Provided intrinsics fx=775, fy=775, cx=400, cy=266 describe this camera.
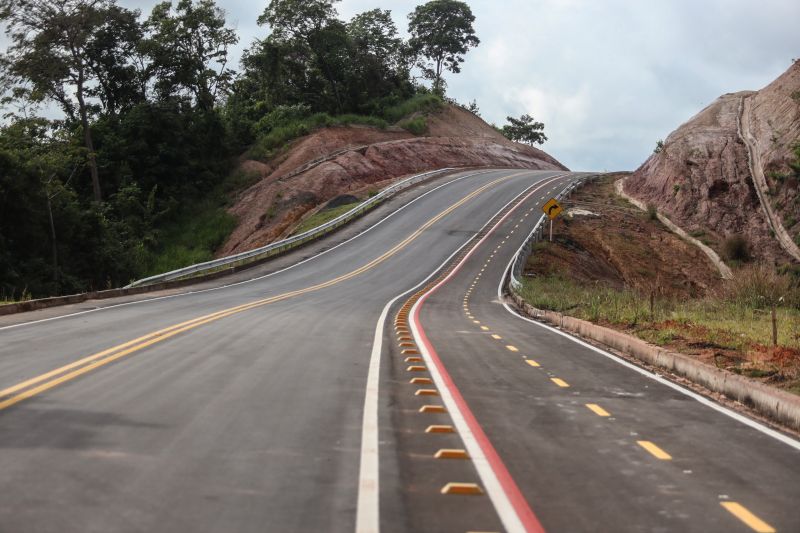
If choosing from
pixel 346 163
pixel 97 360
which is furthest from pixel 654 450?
pixel 346 163

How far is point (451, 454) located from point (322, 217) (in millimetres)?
49138

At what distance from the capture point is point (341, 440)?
22.5 ft

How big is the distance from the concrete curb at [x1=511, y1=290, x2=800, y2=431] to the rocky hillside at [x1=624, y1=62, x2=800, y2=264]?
33934mm

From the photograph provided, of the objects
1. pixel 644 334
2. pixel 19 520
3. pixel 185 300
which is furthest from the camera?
pixel 185 300

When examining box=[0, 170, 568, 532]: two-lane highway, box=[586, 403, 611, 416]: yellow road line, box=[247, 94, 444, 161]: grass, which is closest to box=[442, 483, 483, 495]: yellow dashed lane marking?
box=[0, 170, 568, 532]: two-lane highway

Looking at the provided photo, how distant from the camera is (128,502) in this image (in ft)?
16.3

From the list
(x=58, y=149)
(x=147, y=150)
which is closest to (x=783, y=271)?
(x=58, y=149)

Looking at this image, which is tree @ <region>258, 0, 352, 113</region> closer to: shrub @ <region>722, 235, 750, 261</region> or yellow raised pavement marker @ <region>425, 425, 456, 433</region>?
shrub @ <region>722, 235, 750, 261</region>

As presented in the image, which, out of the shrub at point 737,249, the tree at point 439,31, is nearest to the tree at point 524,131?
the tree at point 439,31

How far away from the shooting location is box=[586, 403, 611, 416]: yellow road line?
8578 mm

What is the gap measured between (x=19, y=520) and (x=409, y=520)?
2.33m

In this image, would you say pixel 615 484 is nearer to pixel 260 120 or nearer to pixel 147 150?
pixel 147 150

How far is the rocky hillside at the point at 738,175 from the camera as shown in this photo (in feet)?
155

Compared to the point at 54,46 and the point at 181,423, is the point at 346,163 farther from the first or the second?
the point at 181,423
